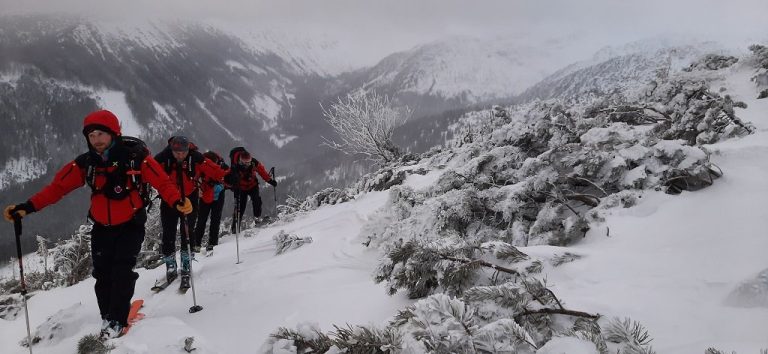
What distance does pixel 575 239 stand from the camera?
4.16 m

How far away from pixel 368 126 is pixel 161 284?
63.5 ft

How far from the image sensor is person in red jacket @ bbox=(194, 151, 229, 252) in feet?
30.9

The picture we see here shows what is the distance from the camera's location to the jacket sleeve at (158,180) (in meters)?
4.90

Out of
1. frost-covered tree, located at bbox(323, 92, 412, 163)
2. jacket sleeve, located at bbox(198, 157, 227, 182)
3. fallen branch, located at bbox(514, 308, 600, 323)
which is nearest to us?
fallen branch, located at bbox(514, 308, 600, 323)

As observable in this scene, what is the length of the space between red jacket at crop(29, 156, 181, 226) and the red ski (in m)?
1.16

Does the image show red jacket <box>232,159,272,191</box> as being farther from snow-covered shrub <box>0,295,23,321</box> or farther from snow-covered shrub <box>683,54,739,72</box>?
snow-covered shrub <box>683,54,739,72</box>

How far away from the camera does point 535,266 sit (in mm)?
3062

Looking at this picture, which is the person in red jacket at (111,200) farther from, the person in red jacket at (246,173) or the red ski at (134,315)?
the person in red jacket at (246,173)

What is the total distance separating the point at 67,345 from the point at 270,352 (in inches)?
159

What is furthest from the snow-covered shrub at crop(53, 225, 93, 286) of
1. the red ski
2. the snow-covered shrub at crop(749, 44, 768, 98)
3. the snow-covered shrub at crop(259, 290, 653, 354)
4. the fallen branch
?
the snow-covered shrub at crop(749, 44, 768, 98)

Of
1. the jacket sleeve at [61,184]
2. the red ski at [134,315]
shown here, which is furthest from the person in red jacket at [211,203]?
the jacket sleeve at [61,184]

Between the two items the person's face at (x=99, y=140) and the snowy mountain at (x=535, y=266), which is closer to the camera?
the snowy mountain at (x=535, y=266)

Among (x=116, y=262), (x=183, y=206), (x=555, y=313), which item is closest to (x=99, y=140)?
(x=183, y=206)

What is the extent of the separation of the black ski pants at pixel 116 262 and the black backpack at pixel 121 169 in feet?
1.08
